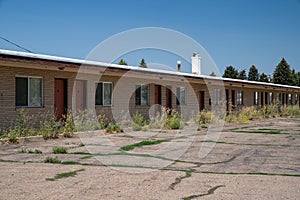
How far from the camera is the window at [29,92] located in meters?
16.7

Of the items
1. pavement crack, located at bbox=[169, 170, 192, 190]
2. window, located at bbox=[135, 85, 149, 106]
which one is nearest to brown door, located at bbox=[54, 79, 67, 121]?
window, located at bbox=[135, 85, 149, 106]

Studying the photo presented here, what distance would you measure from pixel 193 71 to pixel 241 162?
84.2 feet

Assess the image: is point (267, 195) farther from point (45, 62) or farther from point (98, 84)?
point (98, 84)

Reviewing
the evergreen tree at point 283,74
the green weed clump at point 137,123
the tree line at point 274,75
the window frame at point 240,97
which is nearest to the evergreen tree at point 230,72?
the tree line at point 274,75

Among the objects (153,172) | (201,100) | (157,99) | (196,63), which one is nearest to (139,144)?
(153,172)

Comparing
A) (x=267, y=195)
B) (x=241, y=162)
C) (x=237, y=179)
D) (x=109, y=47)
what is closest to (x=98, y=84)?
(x=109, y=47)

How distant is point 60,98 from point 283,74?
68838mm

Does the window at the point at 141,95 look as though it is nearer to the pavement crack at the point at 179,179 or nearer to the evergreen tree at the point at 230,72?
the pavement crack at the point at 179,179

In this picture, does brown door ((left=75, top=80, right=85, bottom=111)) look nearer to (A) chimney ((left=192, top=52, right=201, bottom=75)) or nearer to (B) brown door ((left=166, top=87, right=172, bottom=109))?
(B) brown door ((left=166, top=87, right=172, bottom=109))

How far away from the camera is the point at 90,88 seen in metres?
20.6

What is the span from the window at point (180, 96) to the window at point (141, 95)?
12.5 ft

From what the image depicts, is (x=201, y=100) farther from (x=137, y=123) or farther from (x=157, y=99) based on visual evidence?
(x=137, y=123)

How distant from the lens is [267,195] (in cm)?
684

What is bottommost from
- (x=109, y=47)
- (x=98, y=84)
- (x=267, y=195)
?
(x=267, y=195)
